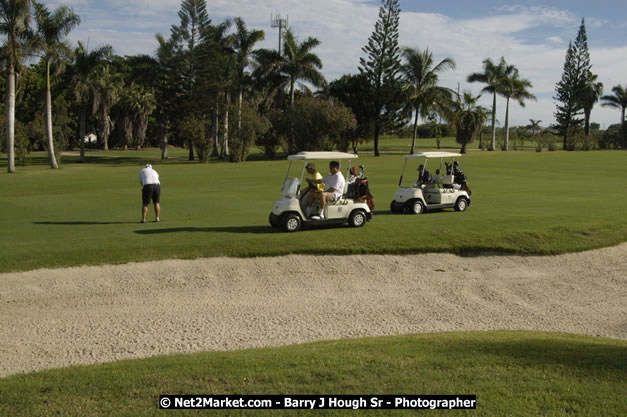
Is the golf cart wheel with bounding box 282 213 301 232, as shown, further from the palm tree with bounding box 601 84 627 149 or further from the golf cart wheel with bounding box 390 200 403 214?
the palm tree with bounding box 601 84 627 149

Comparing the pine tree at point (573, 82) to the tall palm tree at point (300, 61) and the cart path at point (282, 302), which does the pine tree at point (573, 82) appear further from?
the cart path at point (282, 302)

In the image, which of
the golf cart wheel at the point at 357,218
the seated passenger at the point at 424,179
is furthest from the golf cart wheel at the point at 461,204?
the golf cart wheel at the point at 357,218

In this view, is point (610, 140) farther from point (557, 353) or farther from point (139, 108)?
point (557, 353)

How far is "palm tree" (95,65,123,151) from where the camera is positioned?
7306 cm

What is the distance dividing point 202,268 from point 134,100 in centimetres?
7574

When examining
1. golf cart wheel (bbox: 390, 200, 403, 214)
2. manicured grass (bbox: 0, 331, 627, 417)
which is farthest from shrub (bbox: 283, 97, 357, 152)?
manicured grass (bbox: 0, 331, 627, 417)

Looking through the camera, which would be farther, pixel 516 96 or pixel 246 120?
pixel 516 96

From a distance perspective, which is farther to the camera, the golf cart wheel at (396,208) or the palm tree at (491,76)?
the palm tree at (491,76)

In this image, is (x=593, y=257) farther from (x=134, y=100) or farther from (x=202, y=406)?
(x=134, y=100)

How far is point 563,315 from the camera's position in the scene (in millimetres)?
10945

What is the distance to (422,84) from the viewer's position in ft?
206

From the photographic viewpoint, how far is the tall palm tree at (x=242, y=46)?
61.4m

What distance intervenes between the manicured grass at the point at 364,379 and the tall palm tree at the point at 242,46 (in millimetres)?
56578

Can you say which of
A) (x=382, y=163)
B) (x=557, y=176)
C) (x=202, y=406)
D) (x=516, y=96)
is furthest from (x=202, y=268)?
(x=516, y=96)
